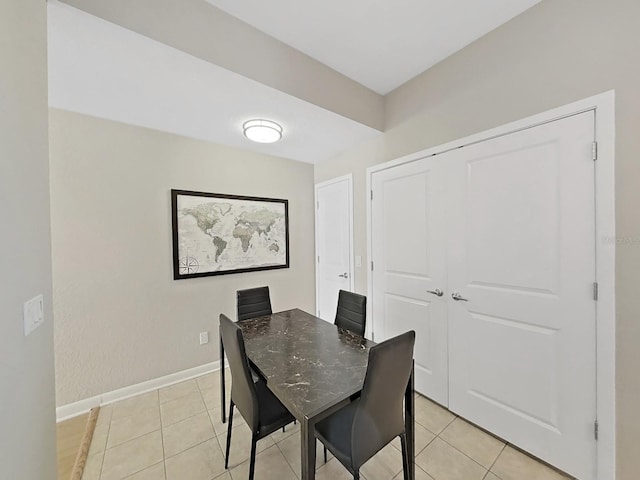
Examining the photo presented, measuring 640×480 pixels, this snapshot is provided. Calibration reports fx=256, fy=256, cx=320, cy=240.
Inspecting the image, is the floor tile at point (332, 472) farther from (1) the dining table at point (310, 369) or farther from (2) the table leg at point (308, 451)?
(2) the table leg at point (308, 451)

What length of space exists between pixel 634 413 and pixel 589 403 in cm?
16

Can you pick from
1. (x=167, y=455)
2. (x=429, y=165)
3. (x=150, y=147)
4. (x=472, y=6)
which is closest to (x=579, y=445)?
(x=429, y=165)

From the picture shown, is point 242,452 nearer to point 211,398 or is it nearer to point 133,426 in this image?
point 211,398

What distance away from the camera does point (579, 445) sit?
1.42 metres

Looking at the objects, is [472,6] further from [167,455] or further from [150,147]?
[167,455]

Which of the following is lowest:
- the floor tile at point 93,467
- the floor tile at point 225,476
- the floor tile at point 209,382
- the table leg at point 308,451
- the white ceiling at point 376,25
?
the floor tile at point 209,382

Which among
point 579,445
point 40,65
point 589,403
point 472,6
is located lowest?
point 579,445

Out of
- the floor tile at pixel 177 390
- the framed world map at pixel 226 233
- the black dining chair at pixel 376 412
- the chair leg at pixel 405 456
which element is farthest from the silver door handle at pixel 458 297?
the floor tile at pixel 177 390

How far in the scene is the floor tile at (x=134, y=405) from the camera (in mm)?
2041

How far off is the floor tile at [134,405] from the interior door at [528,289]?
2.49m

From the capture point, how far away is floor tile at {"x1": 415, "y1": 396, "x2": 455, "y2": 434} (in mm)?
1871

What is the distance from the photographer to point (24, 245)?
0.92 meters

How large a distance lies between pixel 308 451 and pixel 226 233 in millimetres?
2207

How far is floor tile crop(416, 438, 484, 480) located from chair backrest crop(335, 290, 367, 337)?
2.65 feet
